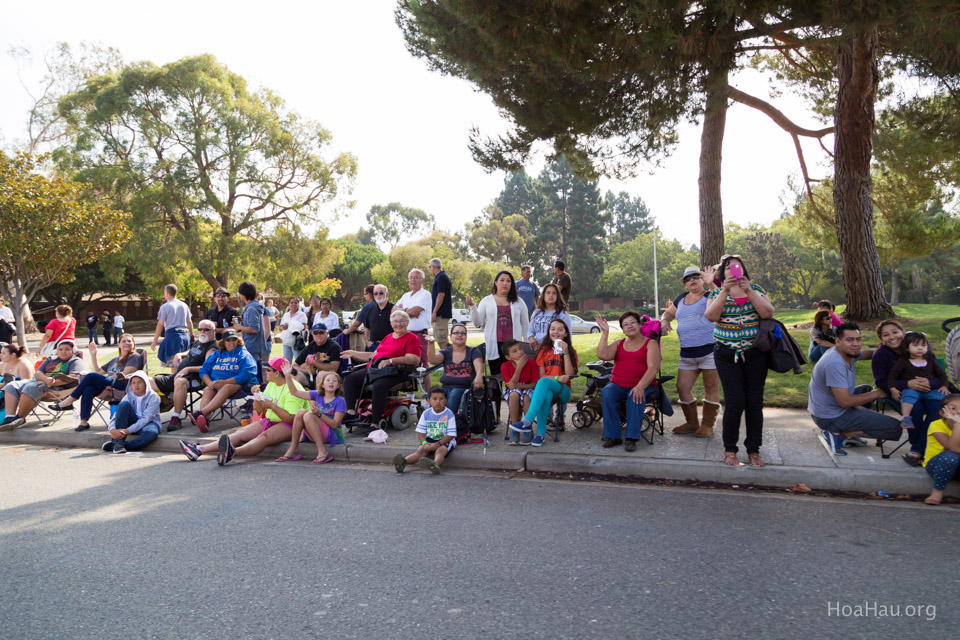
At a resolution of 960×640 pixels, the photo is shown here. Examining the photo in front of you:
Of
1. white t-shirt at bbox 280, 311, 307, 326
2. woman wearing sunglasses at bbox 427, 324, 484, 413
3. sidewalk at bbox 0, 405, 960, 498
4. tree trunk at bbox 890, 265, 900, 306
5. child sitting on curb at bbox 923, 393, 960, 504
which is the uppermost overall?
tree trunk at bbox 890, 265, 900, 306

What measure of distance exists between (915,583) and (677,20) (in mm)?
7180

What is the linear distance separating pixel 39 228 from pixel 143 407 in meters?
17.2

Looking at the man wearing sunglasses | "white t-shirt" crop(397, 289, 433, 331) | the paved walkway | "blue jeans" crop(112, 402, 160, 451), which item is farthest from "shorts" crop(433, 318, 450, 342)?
"blue jeans" crop(112, 402, 160, 451)

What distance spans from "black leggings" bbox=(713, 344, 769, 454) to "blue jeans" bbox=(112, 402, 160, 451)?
276 inches

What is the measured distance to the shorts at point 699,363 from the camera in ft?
23.6

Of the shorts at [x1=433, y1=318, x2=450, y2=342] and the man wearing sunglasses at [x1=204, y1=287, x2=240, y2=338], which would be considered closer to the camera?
the man wearing sunglasses at [x1=204, y1=287, x2=240, y2=338]

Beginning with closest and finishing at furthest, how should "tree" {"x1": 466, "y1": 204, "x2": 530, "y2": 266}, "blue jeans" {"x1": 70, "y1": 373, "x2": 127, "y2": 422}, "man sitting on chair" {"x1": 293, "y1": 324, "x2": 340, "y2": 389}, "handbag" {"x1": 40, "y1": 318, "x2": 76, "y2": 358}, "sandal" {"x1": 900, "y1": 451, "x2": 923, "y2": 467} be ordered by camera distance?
"sandal" {"x1": 900, "y1": 451, "x2": 923, "y2": 467}, "man sitting on chair" {"x1": 293, "y1": 324, "x2": 340, "y2": 389}, "blue jeans" {"x1": 70, "y1": 373, "x2": 127, "y2": 422}, "handbag" {"x1": 40, "y1": 318, "x2": 76, "y2": 358}, "tree" {"x1": 466, "y1": 204, "x2": 530, "y2": 266}

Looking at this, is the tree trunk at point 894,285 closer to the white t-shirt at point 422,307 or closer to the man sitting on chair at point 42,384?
the white t-shirt at point 422,307

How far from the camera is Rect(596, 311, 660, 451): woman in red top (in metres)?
6.52

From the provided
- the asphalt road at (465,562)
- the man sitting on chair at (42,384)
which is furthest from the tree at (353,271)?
the asphalt road at (465,562)

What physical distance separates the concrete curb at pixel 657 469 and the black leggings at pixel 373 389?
68 cm

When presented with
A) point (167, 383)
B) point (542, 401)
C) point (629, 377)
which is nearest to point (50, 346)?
point (167, 383)

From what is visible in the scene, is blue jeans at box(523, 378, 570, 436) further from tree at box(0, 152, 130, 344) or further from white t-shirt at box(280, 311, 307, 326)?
tree at box(0, 152, 130, 344)

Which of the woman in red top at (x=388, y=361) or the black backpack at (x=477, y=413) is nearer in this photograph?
the black backpack at (x=477, y=413)
